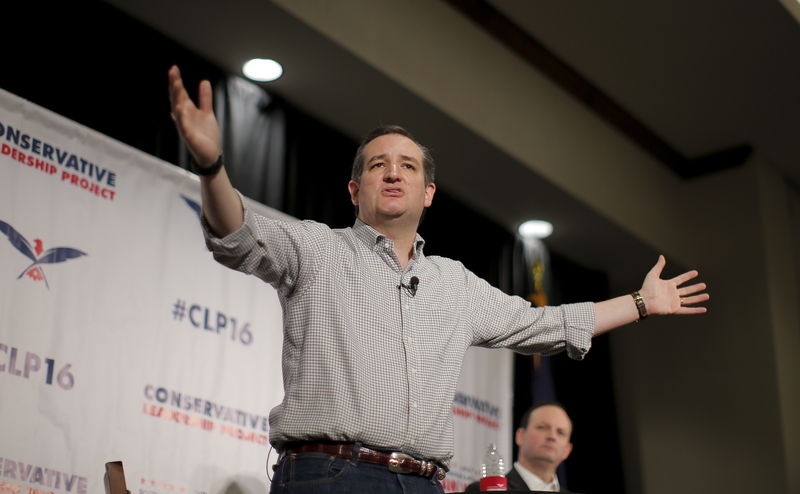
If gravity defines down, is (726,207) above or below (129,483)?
above

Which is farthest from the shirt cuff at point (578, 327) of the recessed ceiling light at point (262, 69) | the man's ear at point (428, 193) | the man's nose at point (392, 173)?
the recessed ceiling light at point (262, 69)

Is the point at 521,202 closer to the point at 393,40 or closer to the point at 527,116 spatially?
the point at 527,116

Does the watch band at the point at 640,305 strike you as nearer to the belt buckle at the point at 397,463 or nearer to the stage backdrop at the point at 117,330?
the belt buckle at the point at 397,463

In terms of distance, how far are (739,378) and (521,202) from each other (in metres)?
1.80

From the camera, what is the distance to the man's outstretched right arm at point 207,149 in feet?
5.93

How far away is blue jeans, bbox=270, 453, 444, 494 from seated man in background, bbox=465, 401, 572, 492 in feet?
8.04

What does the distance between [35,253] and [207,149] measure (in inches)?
68.8

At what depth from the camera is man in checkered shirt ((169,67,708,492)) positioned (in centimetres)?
189

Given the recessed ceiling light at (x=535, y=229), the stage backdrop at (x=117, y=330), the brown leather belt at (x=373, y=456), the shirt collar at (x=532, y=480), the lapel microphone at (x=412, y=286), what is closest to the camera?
the brown leather belt at (x=373, y=456)

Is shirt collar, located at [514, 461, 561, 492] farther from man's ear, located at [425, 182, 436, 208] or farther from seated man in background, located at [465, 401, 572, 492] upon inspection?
man's ear, located at [425, 182, 436, 208]

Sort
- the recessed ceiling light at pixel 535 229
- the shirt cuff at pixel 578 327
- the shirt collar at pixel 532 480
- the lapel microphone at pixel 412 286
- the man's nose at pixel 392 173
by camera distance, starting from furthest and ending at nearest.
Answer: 1. the recessed ceiling light at pixel 535 229
2. the shirt collar at pixel 532 480
3. the shirt cuff at pixel 578 327
4. the man's nose at pixel 392 173
5. the lapel microphone at pixel 412 286

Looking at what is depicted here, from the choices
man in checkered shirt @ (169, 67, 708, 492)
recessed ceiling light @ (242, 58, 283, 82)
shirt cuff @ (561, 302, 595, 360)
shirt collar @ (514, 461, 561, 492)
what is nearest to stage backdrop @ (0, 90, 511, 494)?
recessed ceiling light @ (242, 58, 283, 82)

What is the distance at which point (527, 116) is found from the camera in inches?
214

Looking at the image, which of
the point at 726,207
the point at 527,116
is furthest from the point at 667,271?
the point at 527,116
